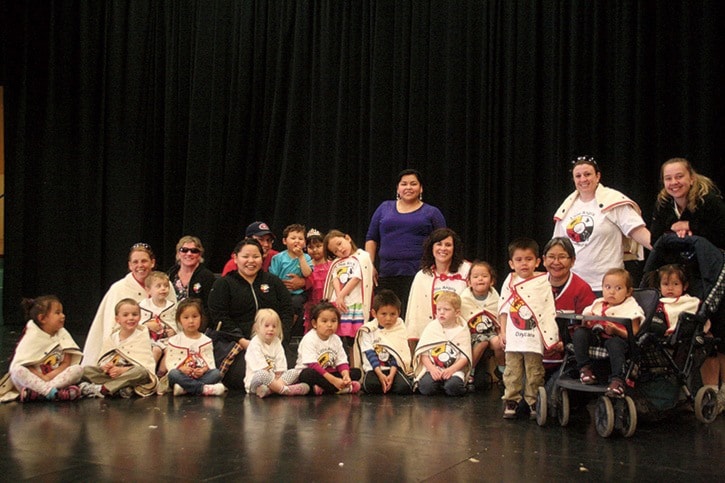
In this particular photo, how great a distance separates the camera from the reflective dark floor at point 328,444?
124 inches

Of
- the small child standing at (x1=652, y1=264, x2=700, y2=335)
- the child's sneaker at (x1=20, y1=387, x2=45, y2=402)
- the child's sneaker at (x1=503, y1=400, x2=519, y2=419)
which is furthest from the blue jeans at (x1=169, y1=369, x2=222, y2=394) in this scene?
the small child standing at (x1=652, y1=264, x2=700, y2=335)

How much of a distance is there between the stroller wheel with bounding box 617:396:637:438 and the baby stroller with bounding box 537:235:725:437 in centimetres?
4

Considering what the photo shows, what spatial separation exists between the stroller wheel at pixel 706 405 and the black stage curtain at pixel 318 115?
2517mm

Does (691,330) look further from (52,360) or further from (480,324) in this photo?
(52,360)

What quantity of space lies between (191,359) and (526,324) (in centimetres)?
214

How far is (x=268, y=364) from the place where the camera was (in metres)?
5.11

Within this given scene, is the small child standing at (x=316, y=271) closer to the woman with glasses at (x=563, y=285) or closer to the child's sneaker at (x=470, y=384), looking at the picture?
the child's sneaker at (x=470, y=384)

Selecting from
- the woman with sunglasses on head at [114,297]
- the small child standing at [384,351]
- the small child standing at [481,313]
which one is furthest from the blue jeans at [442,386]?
the woman with sunglasses on head at [114,297]

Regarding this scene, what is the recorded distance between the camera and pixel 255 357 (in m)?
5.12

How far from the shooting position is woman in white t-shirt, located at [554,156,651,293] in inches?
186

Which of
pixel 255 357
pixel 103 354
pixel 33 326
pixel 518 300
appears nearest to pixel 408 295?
pixel 255 357

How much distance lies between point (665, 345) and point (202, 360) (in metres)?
2.72

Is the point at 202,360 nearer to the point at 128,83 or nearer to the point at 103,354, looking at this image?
the point at 103,354

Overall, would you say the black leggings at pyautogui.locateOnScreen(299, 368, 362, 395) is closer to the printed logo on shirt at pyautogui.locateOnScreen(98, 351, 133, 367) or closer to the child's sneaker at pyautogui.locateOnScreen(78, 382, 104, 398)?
the printed logo on shirt at pyautogui.locateOnScreen(98, 351, 133, 367)
